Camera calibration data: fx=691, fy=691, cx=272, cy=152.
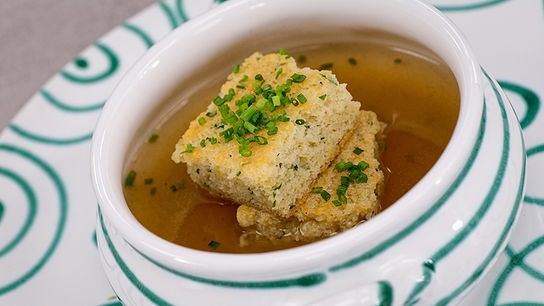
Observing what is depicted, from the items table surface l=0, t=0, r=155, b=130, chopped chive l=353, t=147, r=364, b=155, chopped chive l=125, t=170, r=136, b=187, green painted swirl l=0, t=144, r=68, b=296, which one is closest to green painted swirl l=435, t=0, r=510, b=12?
chopped chive l=353, t=147, r=364, b=155

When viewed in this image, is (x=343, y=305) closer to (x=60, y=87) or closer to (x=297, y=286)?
(x=297, y=286)

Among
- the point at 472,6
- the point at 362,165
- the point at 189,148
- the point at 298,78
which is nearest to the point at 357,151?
the point at 362,165

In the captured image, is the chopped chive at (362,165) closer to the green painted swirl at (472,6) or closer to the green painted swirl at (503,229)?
the green painted swirl at (503,229)

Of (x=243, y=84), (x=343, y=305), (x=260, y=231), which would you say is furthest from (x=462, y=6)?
(x=343, y=305)

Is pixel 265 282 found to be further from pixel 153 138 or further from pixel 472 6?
pixel 472 6

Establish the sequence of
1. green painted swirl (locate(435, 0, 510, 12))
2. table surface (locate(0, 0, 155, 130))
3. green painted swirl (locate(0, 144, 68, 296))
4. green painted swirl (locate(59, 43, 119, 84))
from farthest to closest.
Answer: table surface (locate(0, 0, 155, 130))
green painted swirl (locate(59, 43, 119, 84))
green painted swirl (locate(435, 0, 510, 12))
green painted swirl (locate(0, 144, 68, 296))

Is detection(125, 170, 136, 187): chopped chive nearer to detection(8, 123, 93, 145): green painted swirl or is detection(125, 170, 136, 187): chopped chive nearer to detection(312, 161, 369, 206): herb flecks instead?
detection(8, 123, 93, 145): green painted swirl

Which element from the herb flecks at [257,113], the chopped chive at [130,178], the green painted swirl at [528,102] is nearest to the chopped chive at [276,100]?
the herb flecks at [257,113]

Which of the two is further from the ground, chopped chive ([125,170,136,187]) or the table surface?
the table surface
